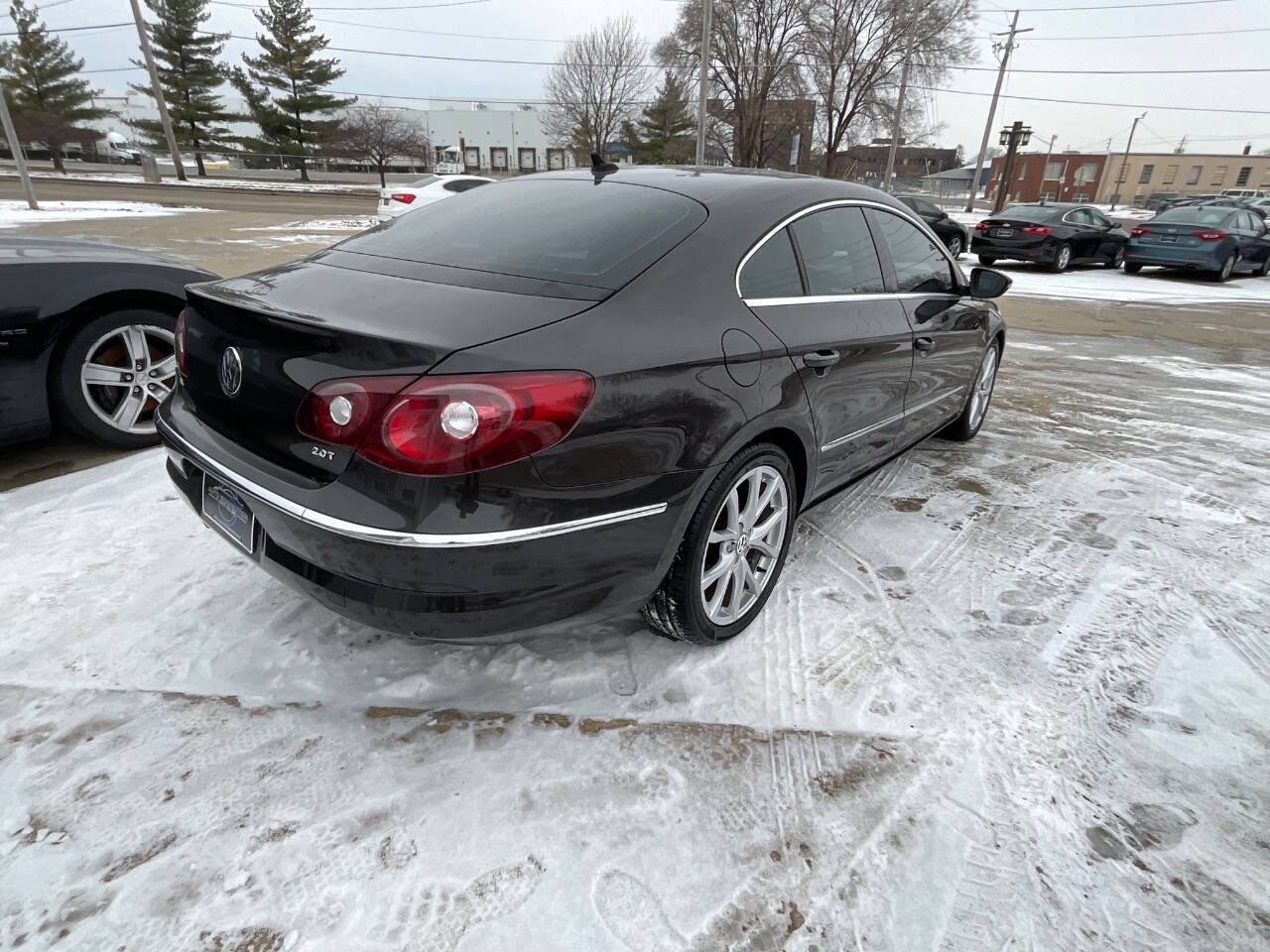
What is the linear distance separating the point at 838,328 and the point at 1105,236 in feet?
52.9

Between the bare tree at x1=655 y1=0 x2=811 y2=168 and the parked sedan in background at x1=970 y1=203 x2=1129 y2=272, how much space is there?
2128 cm

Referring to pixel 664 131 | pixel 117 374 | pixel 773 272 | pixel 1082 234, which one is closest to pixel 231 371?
pixel 773 272

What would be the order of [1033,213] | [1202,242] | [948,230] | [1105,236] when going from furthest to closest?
[948,230] → [1105,236] → [1033,213] → [1202,242]

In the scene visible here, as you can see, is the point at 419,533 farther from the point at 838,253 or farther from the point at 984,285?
the point at 984,285

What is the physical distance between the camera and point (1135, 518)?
362 centimetres

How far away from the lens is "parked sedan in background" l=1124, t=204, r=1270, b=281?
46.0ft

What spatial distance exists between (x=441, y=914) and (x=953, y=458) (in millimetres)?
3839

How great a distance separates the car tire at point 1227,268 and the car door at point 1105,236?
1.86 m

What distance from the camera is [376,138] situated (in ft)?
148

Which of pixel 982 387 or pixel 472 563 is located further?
pixel 982 387

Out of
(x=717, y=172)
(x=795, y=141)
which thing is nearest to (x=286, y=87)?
(x=795, y=141)

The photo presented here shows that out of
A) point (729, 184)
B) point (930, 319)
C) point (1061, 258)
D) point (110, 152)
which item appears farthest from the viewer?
point (110, 152)

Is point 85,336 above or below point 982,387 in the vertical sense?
above

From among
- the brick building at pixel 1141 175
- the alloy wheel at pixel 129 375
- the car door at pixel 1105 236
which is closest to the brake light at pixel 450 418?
the alloy wheel at pixel 129 375
